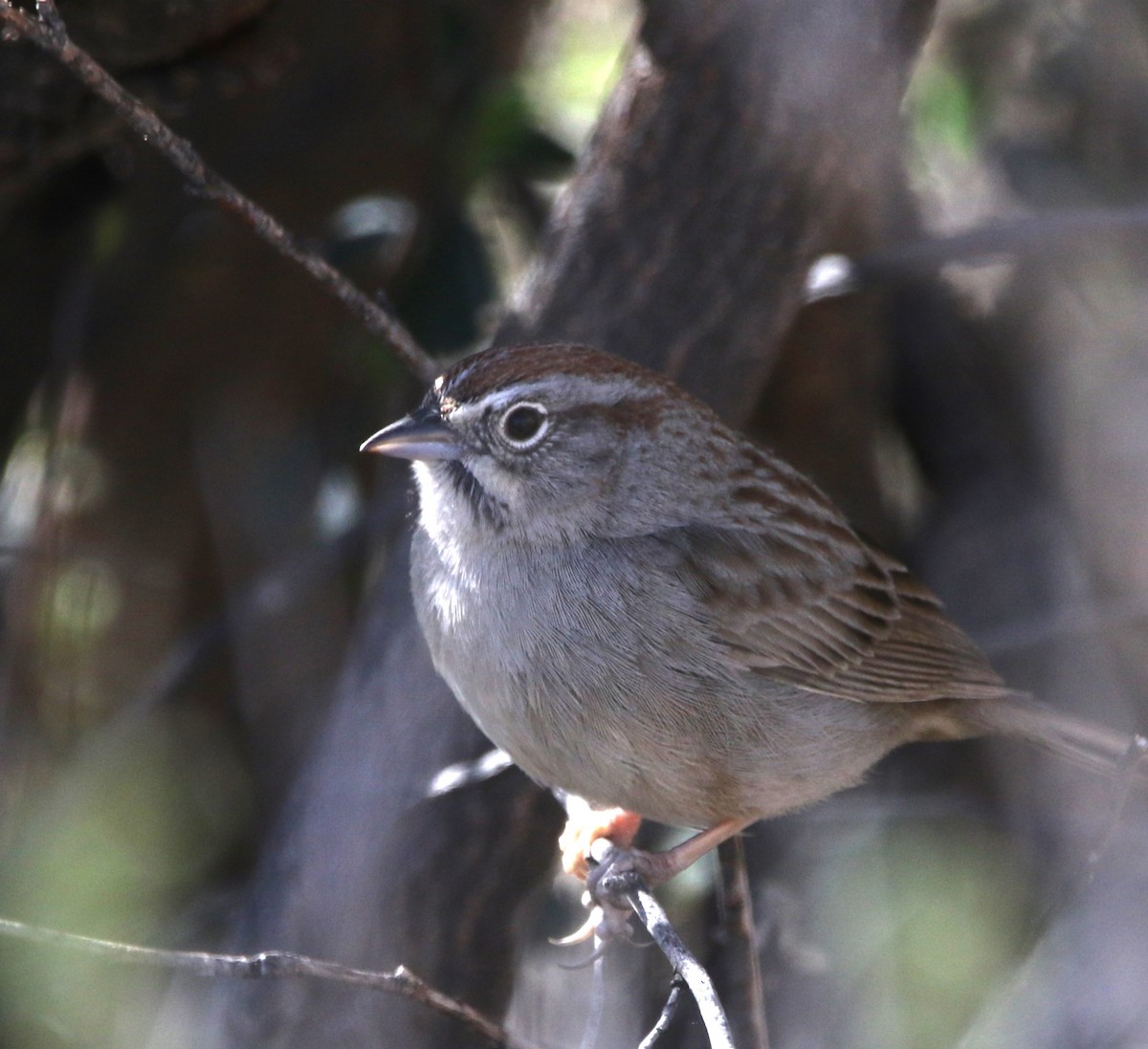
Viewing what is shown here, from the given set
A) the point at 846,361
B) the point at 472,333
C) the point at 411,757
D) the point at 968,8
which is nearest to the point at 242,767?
the point at 411,757

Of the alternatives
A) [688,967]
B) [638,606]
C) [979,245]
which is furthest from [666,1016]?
[979,245]

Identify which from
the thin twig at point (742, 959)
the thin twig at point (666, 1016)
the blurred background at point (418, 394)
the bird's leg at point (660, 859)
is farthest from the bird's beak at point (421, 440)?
the thin twig at point (666, 1016)

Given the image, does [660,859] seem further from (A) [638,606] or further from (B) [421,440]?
(B) [421,440]

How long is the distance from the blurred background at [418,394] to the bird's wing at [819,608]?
63cm

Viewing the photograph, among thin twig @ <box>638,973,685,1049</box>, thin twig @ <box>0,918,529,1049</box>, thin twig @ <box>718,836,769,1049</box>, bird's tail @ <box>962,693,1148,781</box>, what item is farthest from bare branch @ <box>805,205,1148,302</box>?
thin twig @ <box>0,918,529,1049</box>

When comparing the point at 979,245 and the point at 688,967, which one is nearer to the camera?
the point at 688,967

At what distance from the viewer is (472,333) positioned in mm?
4457

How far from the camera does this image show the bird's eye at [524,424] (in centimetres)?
332

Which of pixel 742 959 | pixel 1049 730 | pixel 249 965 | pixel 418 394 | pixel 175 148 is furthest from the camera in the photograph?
pixel 418 394

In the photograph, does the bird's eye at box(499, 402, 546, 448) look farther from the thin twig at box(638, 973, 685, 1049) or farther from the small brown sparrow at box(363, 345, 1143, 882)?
the thin twig at box(638, 973, 685, 1049)

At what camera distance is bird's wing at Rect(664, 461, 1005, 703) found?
11.2 ft

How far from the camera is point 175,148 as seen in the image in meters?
2.75

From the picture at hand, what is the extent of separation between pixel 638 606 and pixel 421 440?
1.99 ft

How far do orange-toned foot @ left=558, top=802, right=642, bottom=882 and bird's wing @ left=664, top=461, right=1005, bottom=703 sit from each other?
0.60 meters
